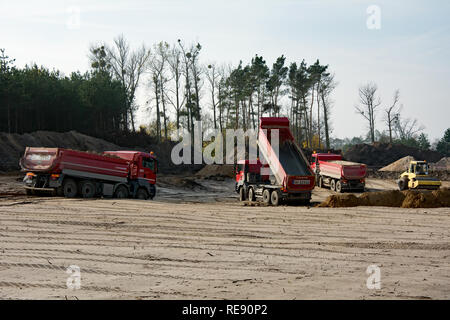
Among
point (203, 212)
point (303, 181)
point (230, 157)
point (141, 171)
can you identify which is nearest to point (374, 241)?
point (203, 212)

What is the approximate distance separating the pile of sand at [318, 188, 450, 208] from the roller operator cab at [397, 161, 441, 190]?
30.1 feet

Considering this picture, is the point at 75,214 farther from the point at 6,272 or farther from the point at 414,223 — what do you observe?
the point at 414,223

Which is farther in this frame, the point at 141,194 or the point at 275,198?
the point at 141,194

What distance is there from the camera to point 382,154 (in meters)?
58.8

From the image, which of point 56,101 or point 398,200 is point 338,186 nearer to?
point 398,200

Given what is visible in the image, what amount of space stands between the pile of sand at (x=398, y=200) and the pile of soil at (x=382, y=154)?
40.4m

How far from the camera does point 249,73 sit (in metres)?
58.4

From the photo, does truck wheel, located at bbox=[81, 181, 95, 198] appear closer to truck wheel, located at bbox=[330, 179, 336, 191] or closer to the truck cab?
the truck cab

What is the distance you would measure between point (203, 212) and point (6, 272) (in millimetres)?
Result: 9227

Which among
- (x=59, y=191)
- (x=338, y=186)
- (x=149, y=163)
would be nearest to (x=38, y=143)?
(x=149, y=163)

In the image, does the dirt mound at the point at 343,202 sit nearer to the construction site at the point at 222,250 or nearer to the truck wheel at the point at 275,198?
the construction site at the point at 222,250

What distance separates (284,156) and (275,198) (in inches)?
86.5

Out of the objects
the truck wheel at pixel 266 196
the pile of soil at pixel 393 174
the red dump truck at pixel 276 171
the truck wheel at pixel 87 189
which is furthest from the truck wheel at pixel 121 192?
the pile of soil at pixel 393 174
